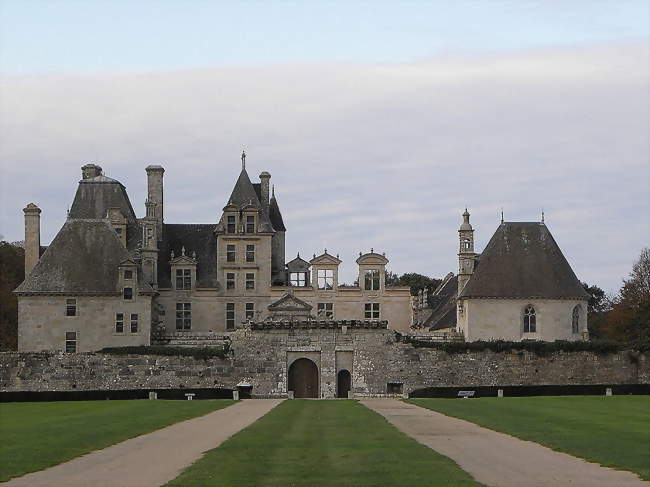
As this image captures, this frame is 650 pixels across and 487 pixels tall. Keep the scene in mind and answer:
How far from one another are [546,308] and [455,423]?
128ft

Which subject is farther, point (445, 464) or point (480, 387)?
point (480, 387)

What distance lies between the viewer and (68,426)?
42.0 metres

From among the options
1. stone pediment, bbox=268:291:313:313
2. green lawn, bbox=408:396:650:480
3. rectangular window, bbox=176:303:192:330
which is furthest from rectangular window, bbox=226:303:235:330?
green lawn, bbox=408:396:650:480

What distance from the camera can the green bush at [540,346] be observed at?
7588 cm

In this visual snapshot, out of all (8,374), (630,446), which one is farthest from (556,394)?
(630,446)

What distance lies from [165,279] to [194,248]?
330 centimetres

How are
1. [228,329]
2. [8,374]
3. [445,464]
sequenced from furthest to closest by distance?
[228,329], [8,374], [445,464]

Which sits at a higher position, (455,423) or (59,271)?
(59,271)

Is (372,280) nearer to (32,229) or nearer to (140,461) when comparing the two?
(32,229)

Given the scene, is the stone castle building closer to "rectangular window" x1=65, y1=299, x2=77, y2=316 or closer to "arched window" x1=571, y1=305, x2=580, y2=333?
"rectangular window" x1=65, y1=299, x2=77, y2=316

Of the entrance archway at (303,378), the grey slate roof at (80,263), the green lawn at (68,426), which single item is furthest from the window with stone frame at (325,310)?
the green lawn at (68,426)

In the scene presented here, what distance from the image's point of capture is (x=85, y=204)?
8725 centimetres

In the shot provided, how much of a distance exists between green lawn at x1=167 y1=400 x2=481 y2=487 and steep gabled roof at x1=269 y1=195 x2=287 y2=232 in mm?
50600

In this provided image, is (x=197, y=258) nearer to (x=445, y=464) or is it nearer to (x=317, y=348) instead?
(x=317, y=348)
